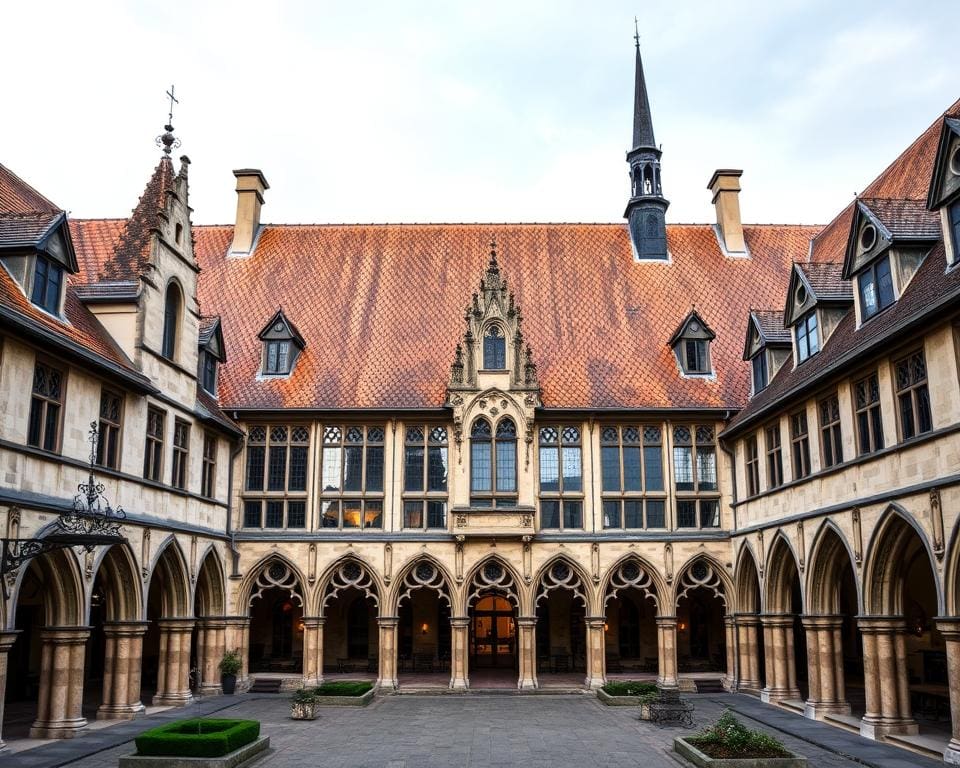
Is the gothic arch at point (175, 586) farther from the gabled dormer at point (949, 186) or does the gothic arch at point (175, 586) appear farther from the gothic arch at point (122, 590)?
the gabled dormer at point (949, 186)

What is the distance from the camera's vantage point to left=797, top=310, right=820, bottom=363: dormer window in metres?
25.4

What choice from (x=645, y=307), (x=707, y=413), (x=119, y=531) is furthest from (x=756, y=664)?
(x=119, y=531)

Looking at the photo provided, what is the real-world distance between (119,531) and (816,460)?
17.6m

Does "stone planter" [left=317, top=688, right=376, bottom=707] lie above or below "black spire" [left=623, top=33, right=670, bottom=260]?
below

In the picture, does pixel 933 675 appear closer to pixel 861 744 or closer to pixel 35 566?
pixel 861 744

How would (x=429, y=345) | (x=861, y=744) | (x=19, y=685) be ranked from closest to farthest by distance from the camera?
(x=861, y=744) → (x=19, y=685) → (x=429, y=345)

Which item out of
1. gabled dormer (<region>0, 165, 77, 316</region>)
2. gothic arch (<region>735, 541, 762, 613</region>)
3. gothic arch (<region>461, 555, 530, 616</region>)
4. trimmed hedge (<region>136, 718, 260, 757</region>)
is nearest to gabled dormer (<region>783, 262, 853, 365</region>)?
gothic arch (<region>735, 541, 762, 613</region>)

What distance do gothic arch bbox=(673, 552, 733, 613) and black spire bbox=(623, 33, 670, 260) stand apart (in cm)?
1285

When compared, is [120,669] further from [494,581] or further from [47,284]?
[494,581]

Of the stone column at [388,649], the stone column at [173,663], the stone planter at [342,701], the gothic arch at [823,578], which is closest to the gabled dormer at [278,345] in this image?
the stone column at [388,649]

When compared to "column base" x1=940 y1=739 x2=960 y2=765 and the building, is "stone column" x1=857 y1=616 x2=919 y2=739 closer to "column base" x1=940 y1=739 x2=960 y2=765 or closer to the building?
the building

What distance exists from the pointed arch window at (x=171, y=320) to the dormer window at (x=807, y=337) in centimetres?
1791

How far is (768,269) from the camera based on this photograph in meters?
37.0

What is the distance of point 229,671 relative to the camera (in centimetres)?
2944
